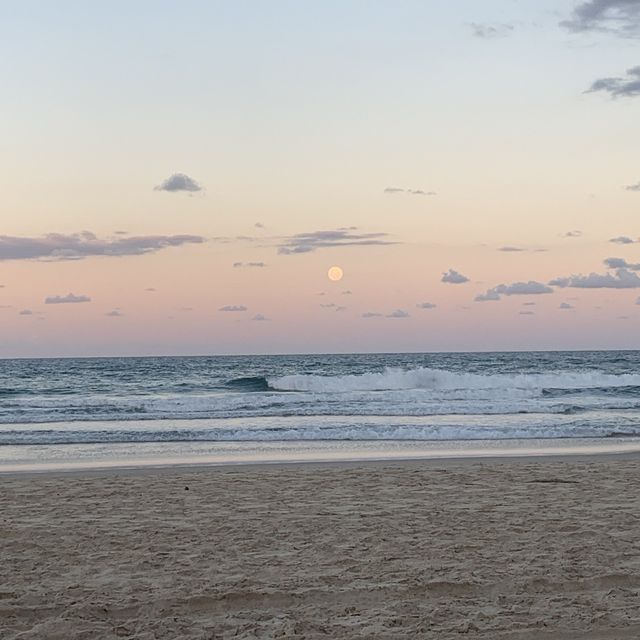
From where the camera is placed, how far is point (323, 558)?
6770mm

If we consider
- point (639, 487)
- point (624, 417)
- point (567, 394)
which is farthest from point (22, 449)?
point (567, 394)

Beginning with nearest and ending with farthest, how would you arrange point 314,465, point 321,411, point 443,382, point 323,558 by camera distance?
1. point 323,558
2. point 314,465
3. point 321,411
4. point 443,382

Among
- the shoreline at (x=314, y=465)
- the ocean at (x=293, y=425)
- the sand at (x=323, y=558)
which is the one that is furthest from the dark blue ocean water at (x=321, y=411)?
the sand at (x=323, y=558)

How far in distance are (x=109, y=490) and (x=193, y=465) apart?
307cm

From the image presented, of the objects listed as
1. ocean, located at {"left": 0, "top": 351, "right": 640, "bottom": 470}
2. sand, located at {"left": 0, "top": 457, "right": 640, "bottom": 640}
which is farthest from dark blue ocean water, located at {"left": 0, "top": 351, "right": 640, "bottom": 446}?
sand, located at {"left": 0, "top": 457, "right": 640, "bottom": 640}

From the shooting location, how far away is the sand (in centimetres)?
531

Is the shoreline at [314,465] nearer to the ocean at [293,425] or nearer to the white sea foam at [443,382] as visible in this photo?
the ocean at [293,425]

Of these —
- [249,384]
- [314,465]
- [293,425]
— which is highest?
[314,465]

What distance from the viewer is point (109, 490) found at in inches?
412

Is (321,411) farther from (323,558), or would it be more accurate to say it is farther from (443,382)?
(443,382)

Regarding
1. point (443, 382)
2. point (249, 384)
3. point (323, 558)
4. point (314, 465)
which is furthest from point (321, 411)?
point (249, 384)

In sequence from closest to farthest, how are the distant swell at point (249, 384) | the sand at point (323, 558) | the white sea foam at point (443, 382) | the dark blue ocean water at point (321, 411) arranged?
the sand at point (323, 558), the dark blue ocean water at point (321, 411), the white sea foam at point (443, 382), the distant swell at point (249, 384)

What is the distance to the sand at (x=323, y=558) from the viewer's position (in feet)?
17.4

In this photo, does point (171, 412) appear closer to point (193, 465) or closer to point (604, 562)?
point (193, 465)
